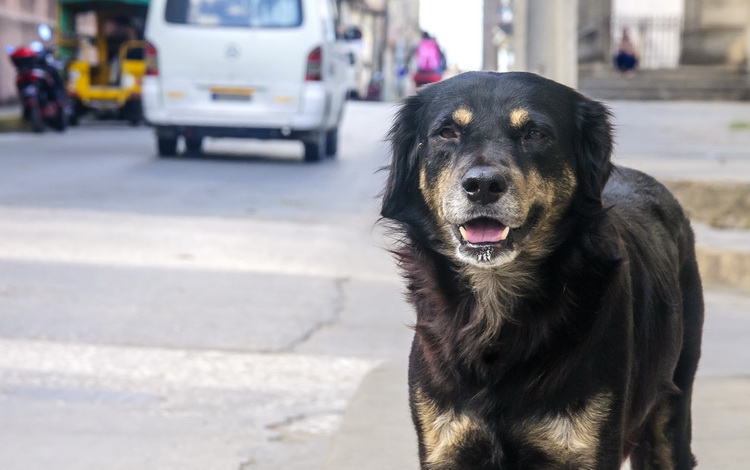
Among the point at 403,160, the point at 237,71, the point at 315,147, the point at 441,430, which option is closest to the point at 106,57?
the point at 237,71

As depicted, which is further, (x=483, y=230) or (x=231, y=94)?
(x=231, y=94)

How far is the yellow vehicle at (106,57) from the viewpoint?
24562 millimetres

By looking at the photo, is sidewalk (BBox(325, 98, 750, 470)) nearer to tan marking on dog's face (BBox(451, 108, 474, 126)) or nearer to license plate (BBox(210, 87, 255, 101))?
tan marking on dog's face (BBox(451, 108, 474, 126))

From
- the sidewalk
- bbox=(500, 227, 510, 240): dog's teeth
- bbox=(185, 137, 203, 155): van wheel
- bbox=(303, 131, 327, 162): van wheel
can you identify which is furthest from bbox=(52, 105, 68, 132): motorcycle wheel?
bbox=(500, 227, 510, 240): dog's teeth

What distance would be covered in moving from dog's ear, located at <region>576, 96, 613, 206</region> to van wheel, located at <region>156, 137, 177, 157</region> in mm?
13366

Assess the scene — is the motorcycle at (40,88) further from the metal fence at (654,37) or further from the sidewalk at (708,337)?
the metal fence at (654,37)

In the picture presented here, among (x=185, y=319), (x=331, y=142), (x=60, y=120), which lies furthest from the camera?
(x=60, y=120)

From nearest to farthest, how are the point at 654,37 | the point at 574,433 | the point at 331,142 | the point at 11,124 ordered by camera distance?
1. the point at 574,433
2. the point at 331,142
3. the point at 11,124
4. the point at 654,37

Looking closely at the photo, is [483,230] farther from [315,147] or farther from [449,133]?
[315,147]

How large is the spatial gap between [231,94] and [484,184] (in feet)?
43.4

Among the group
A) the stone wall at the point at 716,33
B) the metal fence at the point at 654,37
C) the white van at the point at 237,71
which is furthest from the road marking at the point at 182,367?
the metal fence at the point at 654,37

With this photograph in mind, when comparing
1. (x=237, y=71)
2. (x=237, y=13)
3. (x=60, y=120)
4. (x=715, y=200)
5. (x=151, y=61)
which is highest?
(x=237, y=13)

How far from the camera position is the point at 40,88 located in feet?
70.1

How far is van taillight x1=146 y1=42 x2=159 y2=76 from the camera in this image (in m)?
16.6
